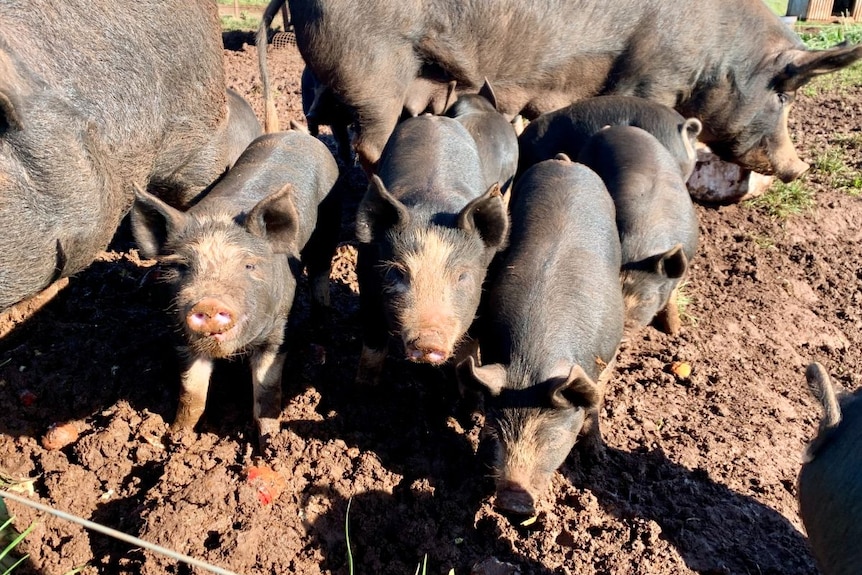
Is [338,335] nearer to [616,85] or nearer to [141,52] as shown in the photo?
[141,52]

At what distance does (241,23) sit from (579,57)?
899 centimetres

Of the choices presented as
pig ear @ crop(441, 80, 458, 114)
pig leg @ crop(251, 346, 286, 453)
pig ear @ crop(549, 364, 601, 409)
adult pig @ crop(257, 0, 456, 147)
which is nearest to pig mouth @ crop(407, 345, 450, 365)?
pig ear @ crop(549, 364, 601, 409)

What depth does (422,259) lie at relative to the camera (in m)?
3.55

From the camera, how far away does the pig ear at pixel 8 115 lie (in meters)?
3.01

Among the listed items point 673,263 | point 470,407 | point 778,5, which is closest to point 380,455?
point 470,407

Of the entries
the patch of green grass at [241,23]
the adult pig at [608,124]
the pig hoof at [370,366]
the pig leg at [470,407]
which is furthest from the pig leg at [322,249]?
the patch of green grass at [241,23]

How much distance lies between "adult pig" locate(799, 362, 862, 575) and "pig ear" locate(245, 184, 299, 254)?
2468mm

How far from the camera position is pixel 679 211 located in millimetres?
4496

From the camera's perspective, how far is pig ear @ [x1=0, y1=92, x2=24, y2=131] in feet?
9.88

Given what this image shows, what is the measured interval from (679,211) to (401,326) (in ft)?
6.93

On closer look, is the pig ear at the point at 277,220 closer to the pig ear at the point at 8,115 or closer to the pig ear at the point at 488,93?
the pig ear at the point at 8,115

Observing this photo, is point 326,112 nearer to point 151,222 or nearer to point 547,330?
point 151,222

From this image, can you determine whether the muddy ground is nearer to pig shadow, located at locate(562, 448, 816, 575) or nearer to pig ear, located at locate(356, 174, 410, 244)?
pig shadow, located at locate(562, 448, 816, 575)

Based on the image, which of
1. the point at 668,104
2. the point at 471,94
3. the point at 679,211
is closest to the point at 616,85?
the point at 668,104
